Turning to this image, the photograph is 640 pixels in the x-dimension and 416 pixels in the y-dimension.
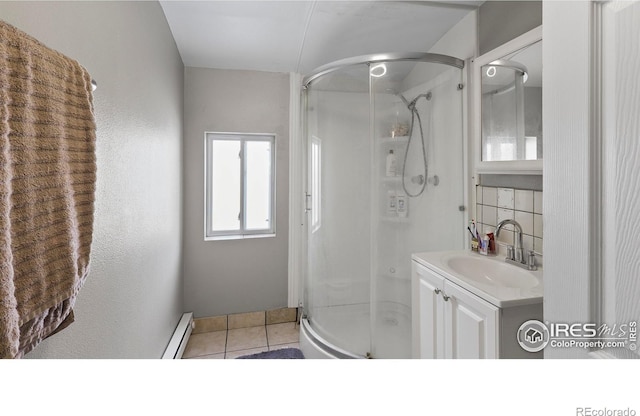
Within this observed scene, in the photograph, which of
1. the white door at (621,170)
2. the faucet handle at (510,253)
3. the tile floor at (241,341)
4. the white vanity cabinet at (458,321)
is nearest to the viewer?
the white door at (621,170)


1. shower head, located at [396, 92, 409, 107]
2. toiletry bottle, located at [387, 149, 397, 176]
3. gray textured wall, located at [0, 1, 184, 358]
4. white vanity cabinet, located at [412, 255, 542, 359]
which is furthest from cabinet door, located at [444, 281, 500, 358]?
gray textured wall, located at [0, 1, 184, 358]

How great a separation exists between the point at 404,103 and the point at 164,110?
4.36 ft

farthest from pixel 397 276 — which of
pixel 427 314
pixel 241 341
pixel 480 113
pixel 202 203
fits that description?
pixel 202 203

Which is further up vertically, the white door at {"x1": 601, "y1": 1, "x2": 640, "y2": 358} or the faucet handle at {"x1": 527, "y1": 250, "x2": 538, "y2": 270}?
the white door at {"x1": 601, "y1": 1, "x2": 640, "y2": 358}

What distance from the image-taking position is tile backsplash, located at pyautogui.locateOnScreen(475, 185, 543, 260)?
1.20 m

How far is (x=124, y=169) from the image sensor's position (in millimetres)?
1074

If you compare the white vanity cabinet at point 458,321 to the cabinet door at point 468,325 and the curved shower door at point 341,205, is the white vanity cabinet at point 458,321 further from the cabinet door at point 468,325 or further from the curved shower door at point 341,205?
the curved shower door at point 341,205

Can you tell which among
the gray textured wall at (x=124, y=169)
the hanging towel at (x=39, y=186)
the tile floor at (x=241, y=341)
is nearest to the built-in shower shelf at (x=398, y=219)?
the tile floor at (x=241, y=341)

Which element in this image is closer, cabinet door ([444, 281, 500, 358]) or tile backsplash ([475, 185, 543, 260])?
cabinet door ([444, 281, 500, 358])

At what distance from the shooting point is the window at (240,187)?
2369mm

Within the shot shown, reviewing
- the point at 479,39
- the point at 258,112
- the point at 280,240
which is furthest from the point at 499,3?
the point at 280,240

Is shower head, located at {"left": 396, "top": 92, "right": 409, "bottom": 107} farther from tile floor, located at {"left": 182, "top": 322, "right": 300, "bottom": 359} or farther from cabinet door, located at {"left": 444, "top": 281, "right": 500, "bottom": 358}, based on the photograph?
tile floor, located at {"left": 182, "top": 322, "right": 300, "bottom": 359}

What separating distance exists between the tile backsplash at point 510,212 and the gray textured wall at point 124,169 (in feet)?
5.20
